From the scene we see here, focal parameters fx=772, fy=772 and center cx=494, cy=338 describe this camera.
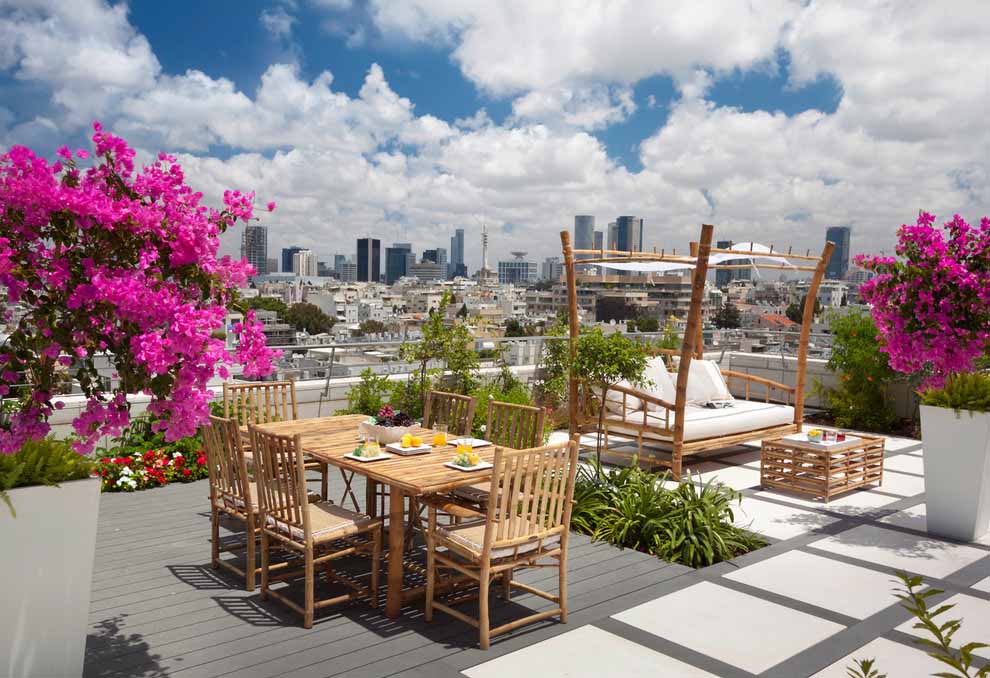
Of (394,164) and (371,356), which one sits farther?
(394,164)

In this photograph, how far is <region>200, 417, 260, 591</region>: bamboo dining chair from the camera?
13.1 feet

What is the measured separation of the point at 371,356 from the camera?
309 inches

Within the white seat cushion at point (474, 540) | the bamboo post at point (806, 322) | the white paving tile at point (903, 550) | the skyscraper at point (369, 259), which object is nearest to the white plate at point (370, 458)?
the white seat cushion at point (474, 540)

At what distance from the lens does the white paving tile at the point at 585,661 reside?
3229mm

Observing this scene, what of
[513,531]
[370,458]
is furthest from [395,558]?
[513,531]

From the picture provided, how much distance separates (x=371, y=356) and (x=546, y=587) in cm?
413

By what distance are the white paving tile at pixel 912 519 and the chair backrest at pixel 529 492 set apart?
326 centimetres

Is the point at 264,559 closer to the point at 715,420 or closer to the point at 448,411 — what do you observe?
the point at 448,411

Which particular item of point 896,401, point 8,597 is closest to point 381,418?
point 8,597

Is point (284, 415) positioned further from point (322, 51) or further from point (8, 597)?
point (322, 51)

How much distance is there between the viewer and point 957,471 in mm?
5207

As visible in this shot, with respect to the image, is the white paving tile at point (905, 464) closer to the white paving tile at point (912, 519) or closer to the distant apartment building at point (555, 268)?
the white paving tile at point (912, 519)

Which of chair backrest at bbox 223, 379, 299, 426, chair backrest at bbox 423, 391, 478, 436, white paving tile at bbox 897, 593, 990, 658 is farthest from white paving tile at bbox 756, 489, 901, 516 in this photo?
chair backrest at bbox 223, 379, 299, 426

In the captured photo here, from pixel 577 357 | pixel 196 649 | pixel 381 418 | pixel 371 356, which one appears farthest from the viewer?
pixel 371 356
